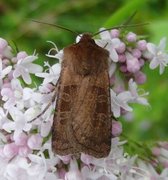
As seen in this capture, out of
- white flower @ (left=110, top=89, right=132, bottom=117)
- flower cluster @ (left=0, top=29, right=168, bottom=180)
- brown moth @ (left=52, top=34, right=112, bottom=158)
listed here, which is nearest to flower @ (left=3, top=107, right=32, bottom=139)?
flower cluster @ (left=0, top=29, right=168, bottom=180)

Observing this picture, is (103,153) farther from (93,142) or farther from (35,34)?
(35,34)

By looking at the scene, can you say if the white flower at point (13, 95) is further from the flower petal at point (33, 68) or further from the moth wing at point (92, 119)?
the moth wing at point (92, 119)

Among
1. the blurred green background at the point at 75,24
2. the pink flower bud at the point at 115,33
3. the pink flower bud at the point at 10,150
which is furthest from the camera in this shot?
the blurred green background at the point at 75,24

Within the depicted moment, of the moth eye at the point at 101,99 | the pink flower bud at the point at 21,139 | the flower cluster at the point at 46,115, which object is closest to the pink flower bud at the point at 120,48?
the flower cluster at the point at 46,115

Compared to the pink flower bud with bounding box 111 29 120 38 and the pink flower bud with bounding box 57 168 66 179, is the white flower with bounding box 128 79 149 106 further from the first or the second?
the pink flower bud with bounding box 57 168 66 179

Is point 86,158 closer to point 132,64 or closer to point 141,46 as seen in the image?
point 132,64

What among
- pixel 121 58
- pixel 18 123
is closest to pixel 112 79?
pixel 121 58
